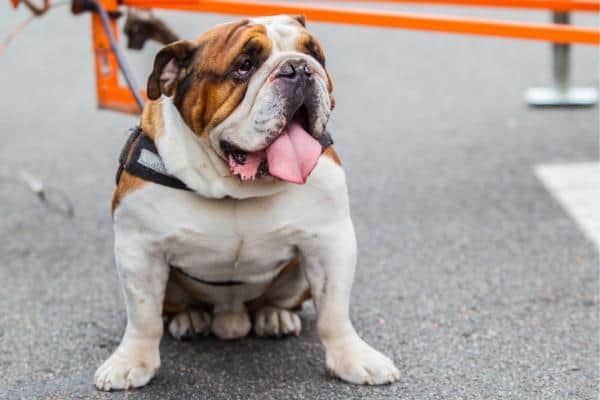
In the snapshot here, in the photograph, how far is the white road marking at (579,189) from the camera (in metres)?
4.62

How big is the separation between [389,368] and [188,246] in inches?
26.1

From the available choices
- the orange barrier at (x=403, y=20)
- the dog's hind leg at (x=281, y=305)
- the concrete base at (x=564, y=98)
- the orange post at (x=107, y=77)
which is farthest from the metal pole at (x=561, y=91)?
the dog's hind leg at (x=281, y=305)

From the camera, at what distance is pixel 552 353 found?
10.8 feet

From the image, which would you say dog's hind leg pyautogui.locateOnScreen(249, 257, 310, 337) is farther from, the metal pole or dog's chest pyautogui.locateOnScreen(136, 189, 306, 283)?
the metal pole

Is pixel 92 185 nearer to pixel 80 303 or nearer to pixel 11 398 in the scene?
pixel 80 303

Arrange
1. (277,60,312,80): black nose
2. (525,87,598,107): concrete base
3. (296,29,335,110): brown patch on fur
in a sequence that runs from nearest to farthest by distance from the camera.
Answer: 1. (277,60,312,80): black nose
2. (296,29,335,110): brown patch on fur
3. (525,87,598,107): concrete base

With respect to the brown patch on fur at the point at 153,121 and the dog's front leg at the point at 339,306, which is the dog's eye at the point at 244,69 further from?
the dog's front leg at the point at 339,306

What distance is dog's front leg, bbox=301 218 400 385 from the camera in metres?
3.00

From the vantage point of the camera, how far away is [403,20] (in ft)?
13.7

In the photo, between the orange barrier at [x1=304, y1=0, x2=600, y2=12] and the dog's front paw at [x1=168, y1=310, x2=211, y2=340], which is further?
the orange barrier at [x1=304, y1=0, x2=600, y2=12]

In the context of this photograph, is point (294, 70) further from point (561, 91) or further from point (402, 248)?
point (561, 91)

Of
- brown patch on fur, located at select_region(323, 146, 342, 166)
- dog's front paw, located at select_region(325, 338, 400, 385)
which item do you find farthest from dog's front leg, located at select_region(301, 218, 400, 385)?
brown patch on fur, located at select_region(323, 146, 342, 166)

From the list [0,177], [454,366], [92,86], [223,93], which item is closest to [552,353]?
[454,366]

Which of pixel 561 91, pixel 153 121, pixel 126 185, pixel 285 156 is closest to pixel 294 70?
pixel 285 156
